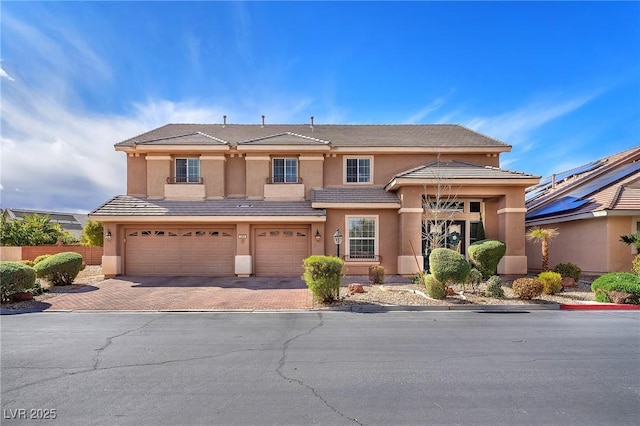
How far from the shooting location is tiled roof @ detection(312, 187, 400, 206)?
15898 mm

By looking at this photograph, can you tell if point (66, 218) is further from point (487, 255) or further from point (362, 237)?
point (487, 255)

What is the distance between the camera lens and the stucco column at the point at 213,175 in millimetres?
17359

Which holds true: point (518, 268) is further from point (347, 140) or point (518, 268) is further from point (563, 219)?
point (347, 140)

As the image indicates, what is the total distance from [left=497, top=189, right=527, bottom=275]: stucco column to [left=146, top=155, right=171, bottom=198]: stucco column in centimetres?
1680

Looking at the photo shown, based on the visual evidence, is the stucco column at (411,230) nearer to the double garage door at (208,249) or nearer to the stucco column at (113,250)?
the double garage door at (208,249)

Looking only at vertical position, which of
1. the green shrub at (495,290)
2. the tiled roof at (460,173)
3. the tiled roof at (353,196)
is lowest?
the green shrub at (495,290)

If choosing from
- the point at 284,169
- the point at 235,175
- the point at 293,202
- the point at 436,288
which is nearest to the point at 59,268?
the point at 235,175

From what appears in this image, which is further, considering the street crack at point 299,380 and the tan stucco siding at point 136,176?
the tan stucco siding at point 136,176

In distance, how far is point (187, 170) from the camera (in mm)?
17641

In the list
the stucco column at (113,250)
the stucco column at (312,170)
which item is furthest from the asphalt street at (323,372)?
the stucco column at (312,170)

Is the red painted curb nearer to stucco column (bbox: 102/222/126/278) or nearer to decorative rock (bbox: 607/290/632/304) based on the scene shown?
decorative rock (bbox: 607/290/632/304)

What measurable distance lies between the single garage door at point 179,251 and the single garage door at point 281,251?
142cm

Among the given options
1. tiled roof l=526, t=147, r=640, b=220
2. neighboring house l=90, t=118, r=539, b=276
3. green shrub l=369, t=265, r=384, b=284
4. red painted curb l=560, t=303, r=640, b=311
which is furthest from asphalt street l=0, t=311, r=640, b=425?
tiled roof l=526, t=147, r=640, b=220

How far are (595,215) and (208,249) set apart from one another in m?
18.1
